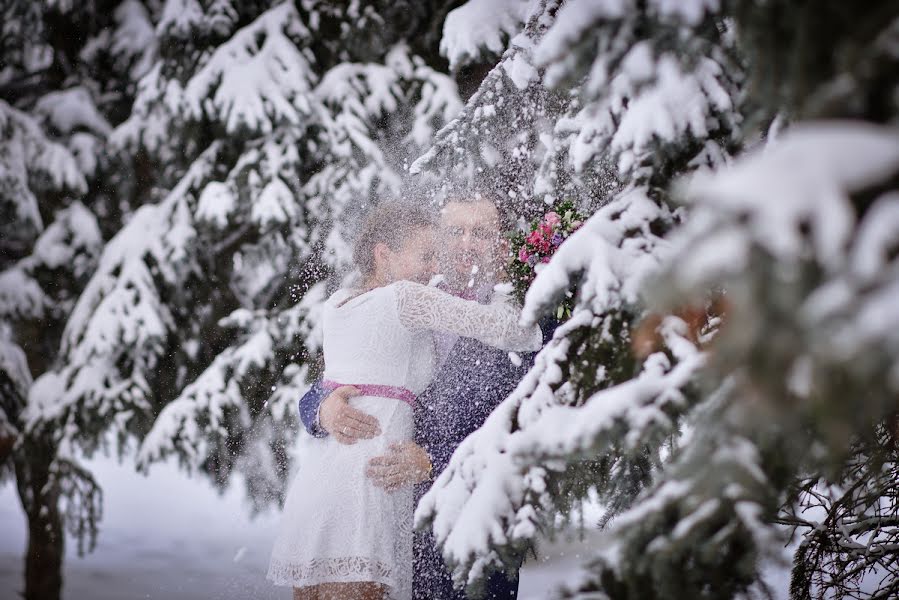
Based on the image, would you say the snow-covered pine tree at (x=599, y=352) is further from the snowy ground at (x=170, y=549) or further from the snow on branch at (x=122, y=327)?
the snow on branch at (x=122, y=327)

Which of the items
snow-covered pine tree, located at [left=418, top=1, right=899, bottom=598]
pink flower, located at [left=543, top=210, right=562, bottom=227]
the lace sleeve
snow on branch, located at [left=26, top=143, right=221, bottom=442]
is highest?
snow on branch, located at [left=26, top=143, right=221, bottom=442]

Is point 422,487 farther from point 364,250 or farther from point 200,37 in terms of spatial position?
point 200,37

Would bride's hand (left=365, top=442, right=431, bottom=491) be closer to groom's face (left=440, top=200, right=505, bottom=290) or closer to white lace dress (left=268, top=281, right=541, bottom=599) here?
white lace dress (left=268, top=281, right=541, bottom=599)

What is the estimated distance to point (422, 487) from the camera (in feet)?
8.67

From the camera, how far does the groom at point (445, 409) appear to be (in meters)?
2.48

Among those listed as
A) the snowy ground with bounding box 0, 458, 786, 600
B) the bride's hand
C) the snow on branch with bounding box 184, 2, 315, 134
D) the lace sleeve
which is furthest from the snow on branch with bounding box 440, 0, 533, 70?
the snowy ground with bounding box 0, 458, 786, 600

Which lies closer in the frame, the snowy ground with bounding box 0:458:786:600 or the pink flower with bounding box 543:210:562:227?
the pink flower with bounding box 543:210:562:227

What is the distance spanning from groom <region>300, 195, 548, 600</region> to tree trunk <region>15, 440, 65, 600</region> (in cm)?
399

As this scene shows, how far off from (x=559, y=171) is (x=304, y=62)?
3.29m

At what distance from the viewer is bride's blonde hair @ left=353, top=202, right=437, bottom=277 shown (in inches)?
110

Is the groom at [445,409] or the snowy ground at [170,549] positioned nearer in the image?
the groom at [445,409]

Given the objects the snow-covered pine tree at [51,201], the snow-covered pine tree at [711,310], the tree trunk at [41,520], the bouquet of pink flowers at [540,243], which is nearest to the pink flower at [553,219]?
the bouquet of pink flowers at [540,243]

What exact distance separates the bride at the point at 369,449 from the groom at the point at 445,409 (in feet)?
0.17

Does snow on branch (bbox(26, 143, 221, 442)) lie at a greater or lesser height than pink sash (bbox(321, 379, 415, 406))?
greater
